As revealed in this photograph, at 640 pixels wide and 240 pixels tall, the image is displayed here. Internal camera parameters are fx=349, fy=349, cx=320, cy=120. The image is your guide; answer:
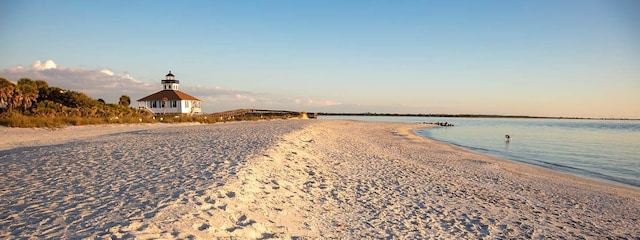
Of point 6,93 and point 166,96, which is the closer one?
point 6,93

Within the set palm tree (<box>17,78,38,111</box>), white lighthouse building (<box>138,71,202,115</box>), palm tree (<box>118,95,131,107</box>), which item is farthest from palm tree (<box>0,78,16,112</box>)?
palm tree (<box>118,95,131,107</box>)

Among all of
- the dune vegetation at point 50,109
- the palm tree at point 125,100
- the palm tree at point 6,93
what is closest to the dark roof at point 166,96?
the palm tree at point 125,100

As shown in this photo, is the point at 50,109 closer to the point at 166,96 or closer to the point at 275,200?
the point at 166,96

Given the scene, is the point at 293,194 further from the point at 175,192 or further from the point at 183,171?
the point at 183,171

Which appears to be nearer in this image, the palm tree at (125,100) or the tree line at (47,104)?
the tree line at (47,104)

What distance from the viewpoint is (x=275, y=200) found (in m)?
6.48

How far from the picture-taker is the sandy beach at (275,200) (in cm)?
496

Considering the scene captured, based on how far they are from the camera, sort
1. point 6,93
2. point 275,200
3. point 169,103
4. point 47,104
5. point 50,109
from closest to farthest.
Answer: point 275,200 → point 6,93 → point 50,109 → point 47,104 → point 169,103

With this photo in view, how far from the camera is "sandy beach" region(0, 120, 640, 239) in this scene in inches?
195

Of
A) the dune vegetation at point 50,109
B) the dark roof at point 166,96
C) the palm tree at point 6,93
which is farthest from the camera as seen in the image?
the dark roof at point 166,96

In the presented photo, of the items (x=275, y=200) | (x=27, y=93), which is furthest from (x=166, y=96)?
(x=275, y=200)

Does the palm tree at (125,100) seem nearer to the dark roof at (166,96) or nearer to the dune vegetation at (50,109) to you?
the dark roof at (166,96)

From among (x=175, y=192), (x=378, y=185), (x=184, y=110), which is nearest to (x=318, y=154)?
(x=378, y=185)

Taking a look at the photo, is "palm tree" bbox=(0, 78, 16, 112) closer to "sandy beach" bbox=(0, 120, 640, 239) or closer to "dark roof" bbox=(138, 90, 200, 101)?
"sandy beach" bbox=(0, 120, 640, 239)
